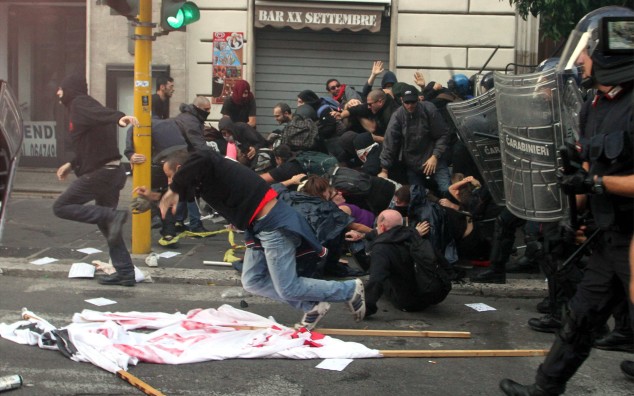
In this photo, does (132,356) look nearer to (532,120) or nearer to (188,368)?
(188,368)

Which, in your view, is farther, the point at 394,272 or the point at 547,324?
the point at 394,272

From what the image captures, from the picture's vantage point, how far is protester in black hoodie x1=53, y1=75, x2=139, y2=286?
26.0ft

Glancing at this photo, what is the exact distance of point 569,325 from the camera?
4.61 meters

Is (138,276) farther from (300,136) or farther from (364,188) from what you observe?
(300,136)

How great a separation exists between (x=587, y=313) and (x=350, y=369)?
5.42ft

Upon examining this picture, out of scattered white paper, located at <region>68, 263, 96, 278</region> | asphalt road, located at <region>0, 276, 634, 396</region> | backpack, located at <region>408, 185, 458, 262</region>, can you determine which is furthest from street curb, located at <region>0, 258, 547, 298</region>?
asphalt road, located at <region>0, 276, 634, 396</region>

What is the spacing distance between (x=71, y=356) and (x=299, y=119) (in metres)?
5.60

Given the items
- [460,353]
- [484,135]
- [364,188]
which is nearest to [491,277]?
[484,135]

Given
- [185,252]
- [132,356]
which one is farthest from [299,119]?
[132,356]

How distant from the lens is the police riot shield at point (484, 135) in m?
7.82

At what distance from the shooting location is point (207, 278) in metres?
8.33

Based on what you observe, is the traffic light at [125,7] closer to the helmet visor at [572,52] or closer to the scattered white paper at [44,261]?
the scattered white paper at [44,261]

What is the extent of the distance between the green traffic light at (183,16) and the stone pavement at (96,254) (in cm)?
240

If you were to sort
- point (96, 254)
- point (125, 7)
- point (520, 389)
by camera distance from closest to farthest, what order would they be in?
1. point (520, 389)
2. point (125, 7)
3. point (96, 254)
